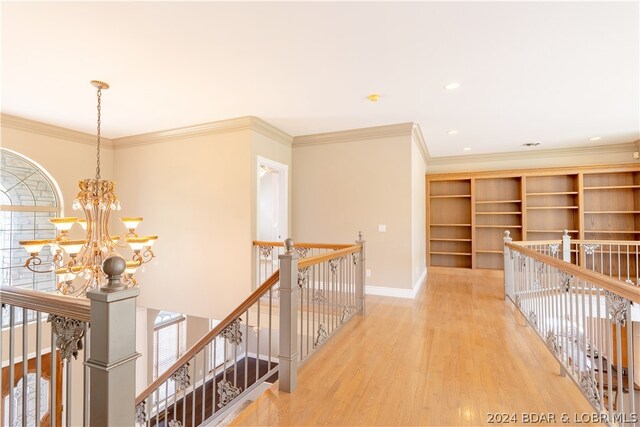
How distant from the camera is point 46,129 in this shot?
4.85m

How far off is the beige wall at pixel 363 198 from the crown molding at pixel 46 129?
3.59 meters

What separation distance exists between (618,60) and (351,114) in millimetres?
2807

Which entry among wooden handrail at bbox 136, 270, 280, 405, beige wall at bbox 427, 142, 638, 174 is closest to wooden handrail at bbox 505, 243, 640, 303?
wooden handrail at bbox 136, 270, 280, 405

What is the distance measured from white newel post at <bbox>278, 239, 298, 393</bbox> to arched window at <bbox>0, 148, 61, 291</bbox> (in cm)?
475

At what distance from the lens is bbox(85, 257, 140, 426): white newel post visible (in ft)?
3.66

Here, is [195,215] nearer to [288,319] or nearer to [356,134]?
[356,134]

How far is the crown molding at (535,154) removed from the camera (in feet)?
20.1

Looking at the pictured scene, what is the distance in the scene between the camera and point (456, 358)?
2867 millimetres

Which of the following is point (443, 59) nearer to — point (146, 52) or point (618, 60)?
point (618, 60)

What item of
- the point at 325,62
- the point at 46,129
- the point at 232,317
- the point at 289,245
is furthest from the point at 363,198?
the point at 46,129

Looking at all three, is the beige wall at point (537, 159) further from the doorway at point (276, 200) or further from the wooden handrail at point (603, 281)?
the wooden handrail at point (603, 281)

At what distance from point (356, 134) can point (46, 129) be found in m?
4.87

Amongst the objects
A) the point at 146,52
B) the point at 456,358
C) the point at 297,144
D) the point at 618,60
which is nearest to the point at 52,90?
the point at 146,52

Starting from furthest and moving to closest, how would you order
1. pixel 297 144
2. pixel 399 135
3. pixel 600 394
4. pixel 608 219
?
pixel 608 219, pixel 297 144, pixel 399 135, pixel 600 394
